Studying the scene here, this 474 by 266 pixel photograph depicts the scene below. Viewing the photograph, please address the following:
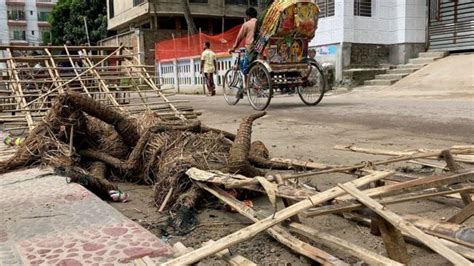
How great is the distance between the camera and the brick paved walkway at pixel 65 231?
7.71ft

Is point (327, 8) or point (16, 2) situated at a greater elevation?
point (16, 2)

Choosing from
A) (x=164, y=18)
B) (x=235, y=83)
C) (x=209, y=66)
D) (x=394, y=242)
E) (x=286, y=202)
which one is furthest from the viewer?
(x=164, y=18)

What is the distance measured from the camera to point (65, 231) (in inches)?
107

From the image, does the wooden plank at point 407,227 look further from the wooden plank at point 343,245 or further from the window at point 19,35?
the window at point 19,35

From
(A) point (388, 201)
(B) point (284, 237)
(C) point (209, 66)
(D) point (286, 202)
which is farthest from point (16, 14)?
(A) point (388, 201)

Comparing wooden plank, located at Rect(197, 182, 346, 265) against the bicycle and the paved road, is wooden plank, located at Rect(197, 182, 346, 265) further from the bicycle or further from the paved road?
the bicycle

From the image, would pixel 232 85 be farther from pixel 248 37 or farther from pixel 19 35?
pixel 19 35

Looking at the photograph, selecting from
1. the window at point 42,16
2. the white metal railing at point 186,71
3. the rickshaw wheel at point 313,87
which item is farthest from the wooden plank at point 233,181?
the window at point 42,16

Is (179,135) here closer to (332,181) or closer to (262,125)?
(332,181)

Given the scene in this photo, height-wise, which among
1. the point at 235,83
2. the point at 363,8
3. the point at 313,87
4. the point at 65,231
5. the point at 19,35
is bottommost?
the point at 65,231

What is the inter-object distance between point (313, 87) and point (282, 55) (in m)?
1.14

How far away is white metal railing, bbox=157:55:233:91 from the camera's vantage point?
1659cm

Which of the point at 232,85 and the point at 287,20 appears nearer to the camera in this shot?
the point at 287,20

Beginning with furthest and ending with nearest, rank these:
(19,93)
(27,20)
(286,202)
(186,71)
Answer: (27,20), (186,71), (19,93), (286,202)
